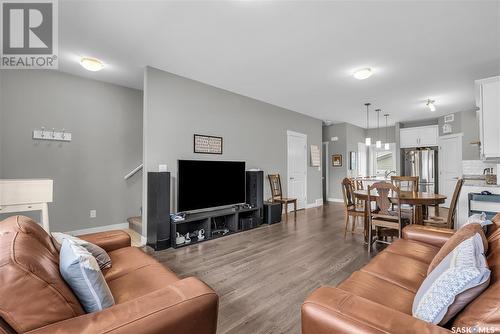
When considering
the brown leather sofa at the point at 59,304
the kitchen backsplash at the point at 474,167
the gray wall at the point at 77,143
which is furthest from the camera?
the kitchen backsplash at the point at 474,167

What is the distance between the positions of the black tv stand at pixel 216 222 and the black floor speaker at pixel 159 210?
126 mm

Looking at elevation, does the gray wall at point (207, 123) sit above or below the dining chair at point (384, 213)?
above

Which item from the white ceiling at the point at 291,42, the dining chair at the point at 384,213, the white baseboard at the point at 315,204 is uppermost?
the white ceiling at the point at 291,42

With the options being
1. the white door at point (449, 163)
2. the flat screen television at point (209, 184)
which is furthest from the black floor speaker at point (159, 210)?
the white door at point (449, 163)

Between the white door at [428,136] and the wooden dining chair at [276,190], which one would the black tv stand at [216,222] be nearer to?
the wooden dining chair at [276,190]

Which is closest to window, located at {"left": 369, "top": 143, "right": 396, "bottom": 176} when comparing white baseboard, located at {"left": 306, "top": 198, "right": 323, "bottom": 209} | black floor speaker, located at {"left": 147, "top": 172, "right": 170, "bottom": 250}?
white baseboard, located at {"left": 306, "top": 198, "right": 323, "bottom": 209}

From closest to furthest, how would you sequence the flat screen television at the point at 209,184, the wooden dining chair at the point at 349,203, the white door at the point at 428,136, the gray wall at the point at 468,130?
the flat screen television at the point at 209,184 → the wooden dining chair at the point at 349,203 → the gray wall at the point at 468,130 → the white door at the point at 428,136

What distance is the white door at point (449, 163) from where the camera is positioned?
600 cm

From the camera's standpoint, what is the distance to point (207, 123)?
4164 millimetres

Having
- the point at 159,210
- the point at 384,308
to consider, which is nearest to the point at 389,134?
the point at 159,210

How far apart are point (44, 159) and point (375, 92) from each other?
6.01 meters

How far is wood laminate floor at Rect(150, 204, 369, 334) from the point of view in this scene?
1799 millimetres

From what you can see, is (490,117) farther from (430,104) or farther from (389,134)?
(389,134)

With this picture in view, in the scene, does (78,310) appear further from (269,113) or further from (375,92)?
(375,92)
